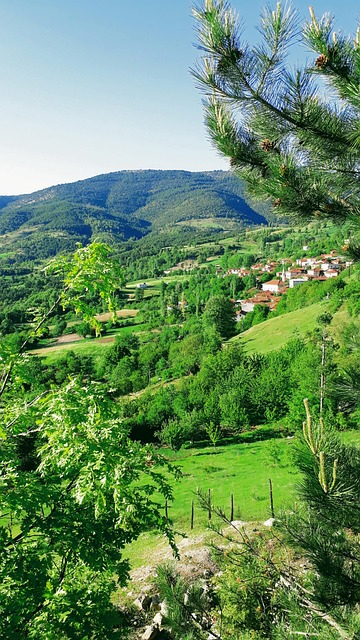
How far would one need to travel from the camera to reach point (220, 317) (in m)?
Answer: 95.2

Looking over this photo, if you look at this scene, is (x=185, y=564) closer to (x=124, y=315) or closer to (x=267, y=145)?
(x=267, y=145)

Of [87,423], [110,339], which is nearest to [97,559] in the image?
[87,423]

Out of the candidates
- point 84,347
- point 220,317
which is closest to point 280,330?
point 220,317

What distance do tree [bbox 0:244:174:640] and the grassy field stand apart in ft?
199

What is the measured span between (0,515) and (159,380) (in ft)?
236

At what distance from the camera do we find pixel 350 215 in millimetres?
4531

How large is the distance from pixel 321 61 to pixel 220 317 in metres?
91.1

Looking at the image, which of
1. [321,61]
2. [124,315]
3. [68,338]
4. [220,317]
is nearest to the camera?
[321,61]

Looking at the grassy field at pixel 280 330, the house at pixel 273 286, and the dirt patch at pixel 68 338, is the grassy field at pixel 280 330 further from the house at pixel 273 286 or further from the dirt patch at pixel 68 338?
the dirt patch at pixel 68 338

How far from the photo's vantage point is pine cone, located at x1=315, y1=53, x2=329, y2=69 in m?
4.48

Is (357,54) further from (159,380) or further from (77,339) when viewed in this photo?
(77,339)

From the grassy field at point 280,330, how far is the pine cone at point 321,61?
61056 mm

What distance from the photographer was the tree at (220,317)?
93875 mm

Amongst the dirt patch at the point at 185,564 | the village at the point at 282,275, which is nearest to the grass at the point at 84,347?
the village at the point at 282,275
